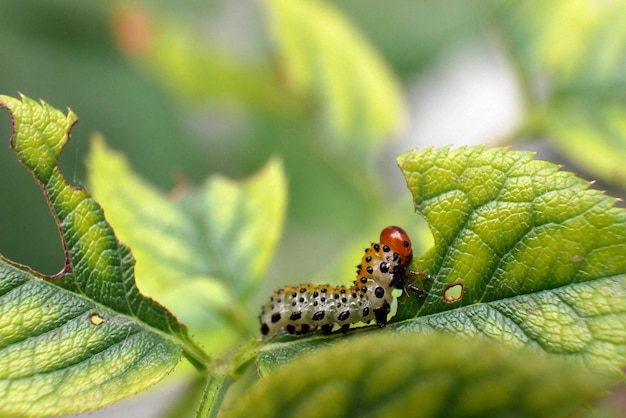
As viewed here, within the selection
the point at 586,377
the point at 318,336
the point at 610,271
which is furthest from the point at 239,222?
the point at 586,377

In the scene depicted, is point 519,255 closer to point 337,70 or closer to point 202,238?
point 202,238

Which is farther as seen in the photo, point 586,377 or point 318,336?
point 318,336

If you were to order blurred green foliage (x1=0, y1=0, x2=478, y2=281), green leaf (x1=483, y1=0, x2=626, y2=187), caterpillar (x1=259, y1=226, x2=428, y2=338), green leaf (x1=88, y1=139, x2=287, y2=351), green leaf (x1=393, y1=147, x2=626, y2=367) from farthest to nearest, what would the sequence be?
blurred green foliage (x1=0, y1=0, x2=478, y2=281) → green leaf (x1=483, y1=0, x2=626, y2=187) → green leaf (x1=88, y1=139, x2=287, y2=351) → caterpillar (x1=259, y1=226, x2=428, y2=338) → green leaf (x1=393, y1=147, x2=626, y2=367)

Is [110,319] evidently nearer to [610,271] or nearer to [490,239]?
[490,239]

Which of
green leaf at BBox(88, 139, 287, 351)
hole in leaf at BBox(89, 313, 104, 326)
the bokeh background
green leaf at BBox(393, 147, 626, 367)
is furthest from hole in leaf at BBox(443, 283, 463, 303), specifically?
the bokeh background

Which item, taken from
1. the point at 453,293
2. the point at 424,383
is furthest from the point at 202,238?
the point at 424,383

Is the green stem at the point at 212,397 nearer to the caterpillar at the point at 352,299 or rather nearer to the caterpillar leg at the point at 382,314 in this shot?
the caterpillar at the point at 352,299

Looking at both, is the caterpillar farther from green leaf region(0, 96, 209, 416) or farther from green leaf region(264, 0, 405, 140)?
green leaf region(264, 0, 405, 140)
